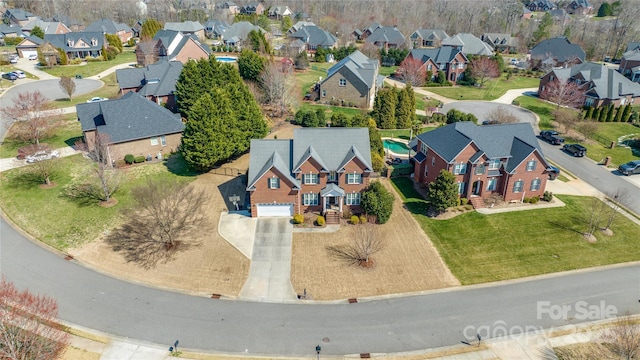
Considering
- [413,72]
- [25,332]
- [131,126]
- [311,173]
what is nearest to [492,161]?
[311,173]

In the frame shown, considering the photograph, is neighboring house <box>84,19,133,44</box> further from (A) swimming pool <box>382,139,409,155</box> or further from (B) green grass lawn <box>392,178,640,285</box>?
(B) green grass lawn <box>392,178,640,285</box>

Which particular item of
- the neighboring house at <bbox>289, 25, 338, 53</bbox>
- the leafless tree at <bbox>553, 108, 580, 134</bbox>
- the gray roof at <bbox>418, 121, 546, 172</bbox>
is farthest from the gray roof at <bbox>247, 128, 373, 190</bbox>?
the neighboring house at <bbox>289, 25, 338, 53</bbox>

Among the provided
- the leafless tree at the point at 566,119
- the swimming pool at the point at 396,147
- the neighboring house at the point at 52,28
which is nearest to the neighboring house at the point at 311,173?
the swimming pool at the point at 396,147

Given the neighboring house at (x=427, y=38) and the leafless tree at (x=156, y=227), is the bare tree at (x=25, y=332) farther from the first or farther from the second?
the neighboring house at (x=427, y=38)

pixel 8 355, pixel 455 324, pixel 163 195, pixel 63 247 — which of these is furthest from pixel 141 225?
pixel 455 324

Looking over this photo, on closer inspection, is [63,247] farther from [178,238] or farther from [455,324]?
[455,324]
